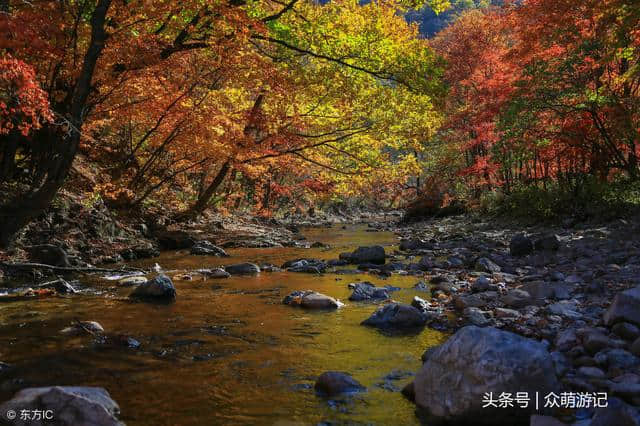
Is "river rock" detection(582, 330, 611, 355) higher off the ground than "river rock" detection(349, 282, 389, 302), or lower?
higher

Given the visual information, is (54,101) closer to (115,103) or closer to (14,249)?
(115,103)

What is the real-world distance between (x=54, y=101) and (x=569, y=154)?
1476cm

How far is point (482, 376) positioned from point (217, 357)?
2723 mm

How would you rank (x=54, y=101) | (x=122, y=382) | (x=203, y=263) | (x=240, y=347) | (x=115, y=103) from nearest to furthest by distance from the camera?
(x=122, y=382), (x=240, y=347), (x=54, y=101), (x=115, y=103), (x=203, y=263)

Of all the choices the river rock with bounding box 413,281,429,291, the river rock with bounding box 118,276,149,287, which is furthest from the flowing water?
the river rock with bounding box 118,276,149,287

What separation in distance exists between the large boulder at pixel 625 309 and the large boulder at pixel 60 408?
4.57 meters

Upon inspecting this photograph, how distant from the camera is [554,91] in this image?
40.4 feet

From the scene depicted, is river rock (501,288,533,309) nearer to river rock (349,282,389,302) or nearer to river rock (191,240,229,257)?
river rock (349,282,389,302)

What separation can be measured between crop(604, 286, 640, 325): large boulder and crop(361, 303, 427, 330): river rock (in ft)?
6.82

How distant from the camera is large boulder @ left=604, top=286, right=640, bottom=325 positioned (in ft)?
14.9

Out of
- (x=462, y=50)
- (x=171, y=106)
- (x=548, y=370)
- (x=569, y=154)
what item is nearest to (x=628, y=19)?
(x=569, y=154)

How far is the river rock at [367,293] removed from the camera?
751cm

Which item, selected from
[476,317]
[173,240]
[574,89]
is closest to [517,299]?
[476,317]

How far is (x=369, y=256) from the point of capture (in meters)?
12.0
